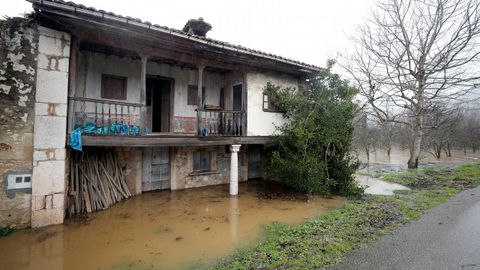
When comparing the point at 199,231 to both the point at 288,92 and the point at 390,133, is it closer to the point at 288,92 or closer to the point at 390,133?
the point at 288,92

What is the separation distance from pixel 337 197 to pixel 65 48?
975cm

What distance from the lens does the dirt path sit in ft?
14.1

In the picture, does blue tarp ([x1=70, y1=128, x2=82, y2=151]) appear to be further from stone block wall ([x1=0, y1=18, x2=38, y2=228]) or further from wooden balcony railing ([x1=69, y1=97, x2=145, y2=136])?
stone block wall ([x1=0, y1=18, x2=38, y2=228])

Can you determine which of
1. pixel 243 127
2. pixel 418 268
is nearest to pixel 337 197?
pixel 243 127

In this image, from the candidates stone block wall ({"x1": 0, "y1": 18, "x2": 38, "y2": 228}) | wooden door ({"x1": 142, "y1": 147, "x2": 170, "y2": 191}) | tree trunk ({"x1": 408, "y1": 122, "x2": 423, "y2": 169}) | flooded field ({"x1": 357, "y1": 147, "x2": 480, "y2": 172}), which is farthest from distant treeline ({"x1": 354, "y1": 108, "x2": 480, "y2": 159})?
stone block wall ({"x1": 0, "y1": 18, "x2": 38, "y2": 228})

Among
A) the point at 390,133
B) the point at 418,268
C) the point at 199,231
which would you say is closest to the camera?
the point at 418,268

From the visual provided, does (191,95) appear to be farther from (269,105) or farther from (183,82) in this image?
(269,105)

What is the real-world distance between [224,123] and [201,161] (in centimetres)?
234

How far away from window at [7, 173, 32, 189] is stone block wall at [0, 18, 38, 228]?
9cm

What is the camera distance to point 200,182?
1083cm

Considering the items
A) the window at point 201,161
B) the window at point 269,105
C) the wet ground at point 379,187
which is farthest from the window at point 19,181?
the wet ground at point 379,187

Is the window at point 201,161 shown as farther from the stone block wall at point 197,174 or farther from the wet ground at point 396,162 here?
the wet ground at point 396,162

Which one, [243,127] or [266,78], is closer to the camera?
[243,127]

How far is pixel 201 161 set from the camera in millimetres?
10992
